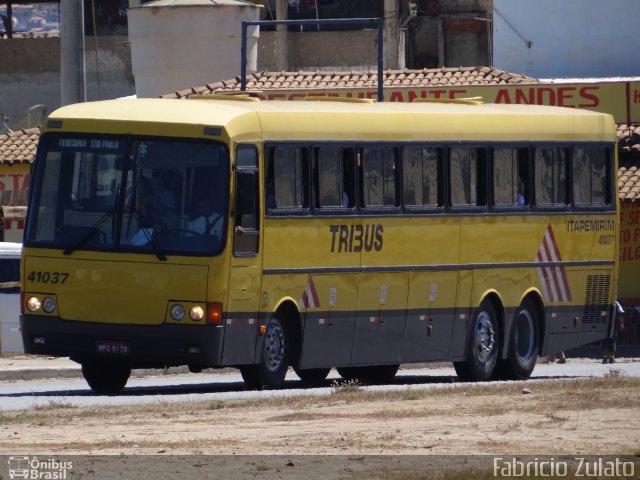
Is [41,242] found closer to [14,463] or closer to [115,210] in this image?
[115,210]

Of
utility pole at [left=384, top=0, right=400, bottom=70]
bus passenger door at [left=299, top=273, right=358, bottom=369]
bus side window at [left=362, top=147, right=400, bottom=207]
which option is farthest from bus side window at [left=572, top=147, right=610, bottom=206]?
utility pole at [left=384, top=0, right=400, bottom=70]

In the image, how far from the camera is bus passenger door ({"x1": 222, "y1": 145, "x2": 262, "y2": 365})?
1736 cm

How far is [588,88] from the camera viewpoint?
3400 centimetres

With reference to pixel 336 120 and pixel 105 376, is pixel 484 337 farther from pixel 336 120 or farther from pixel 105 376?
pixel 105 376

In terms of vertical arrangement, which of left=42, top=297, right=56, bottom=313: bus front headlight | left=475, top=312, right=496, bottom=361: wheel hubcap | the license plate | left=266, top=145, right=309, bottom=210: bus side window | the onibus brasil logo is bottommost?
left=475, top=312, right=496, bottom=361: wheel hubcap

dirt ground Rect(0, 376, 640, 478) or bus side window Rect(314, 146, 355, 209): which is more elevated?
bus side window Rect(314, 146, 355, 209)

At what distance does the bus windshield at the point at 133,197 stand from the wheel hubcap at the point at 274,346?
1.37 m

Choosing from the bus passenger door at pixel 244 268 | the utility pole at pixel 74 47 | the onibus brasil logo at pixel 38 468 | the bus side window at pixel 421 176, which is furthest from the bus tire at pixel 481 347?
the onibus brasil logo at pixel 38 468

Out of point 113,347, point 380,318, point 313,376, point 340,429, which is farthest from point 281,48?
point 340,429

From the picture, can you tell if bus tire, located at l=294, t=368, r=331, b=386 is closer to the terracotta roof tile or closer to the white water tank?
the terracotta roof tile

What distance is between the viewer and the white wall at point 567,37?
43438mm

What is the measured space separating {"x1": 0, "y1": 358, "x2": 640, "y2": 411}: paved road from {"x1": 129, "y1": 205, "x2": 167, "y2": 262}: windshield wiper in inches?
55.9

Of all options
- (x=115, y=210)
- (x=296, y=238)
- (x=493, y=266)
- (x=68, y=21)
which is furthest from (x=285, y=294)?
(x=68, y=21)

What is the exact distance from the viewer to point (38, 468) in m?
10.5
